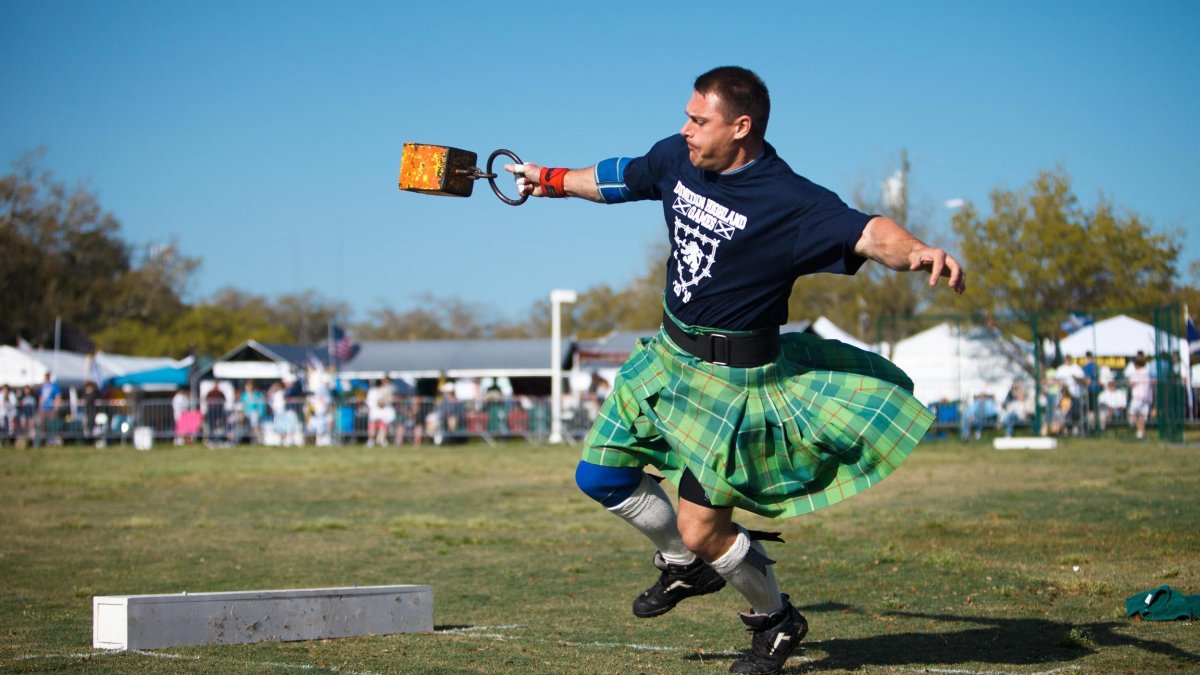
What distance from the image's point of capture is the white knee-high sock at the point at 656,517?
5.14 metres

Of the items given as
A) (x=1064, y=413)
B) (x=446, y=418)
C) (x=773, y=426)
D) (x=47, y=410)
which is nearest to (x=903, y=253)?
(x=773, y=426)

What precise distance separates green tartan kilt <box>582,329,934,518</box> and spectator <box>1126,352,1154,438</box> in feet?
67.1

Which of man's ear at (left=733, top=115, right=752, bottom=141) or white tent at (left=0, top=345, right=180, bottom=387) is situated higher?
man's ear at (left=733, top=115, right=752, bottom=141)

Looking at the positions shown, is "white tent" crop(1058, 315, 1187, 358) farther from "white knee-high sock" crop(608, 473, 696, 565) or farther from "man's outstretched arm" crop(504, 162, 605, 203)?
"white knee-high sock" crop(608, 473, 696, 565)

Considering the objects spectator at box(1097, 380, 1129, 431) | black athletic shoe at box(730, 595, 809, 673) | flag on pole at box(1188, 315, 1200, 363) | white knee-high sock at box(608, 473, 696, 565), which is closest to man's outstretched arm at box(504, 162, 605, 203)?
white knee-high sock at box(608, 473, 696, 565)

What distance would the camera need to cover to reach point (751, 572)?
16.4 feet

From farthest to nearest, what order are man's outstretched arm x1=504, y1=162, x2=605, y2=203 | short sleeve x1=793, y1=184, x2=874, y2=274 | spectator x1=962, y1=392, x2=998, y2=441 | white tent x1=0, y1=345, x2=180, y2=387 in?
white tent x1=0, y1=345, x2=180, y2=387 → spectator x1=962, y1=392, x2=998, y2=441 → man's outstretched arm x1=504, y1=162, x2=605, y2=203 → short sleeve x1=793, y1=184, x2=874, y2=274

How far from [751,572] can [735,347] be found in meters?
0.93

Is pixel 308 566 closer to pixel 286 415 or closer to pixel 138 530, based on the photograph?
pixel 138 530

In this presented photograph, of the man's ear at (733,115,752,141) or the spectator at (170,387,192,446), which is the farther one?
the spectator at (170,387,192,446)

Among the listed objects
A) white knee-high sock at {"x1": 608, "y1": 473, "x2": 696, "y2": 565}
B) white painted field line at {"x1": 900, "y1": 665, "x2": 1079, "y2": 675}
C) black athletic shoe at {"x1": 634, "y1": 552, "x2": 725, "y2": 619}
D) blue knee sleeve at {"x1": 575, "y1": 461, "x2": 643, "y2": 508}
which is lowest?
white painted field line at {"x1": 900, "y1": 665, "x2": 1079, "y2": 675}

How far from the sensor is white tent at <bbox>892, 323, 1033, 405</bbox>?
2723 centimetres

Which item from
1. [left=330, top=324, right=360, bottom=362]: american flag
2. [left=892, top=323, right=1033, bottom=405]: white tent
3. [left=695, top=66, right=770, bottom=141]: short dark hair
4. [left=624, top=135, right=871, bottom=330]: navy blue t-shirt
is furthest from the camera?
[left=330, top=324, right=360, bottom=362]: american flag

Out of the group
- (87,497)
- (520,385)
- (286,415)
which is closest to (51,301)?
(520,385)
